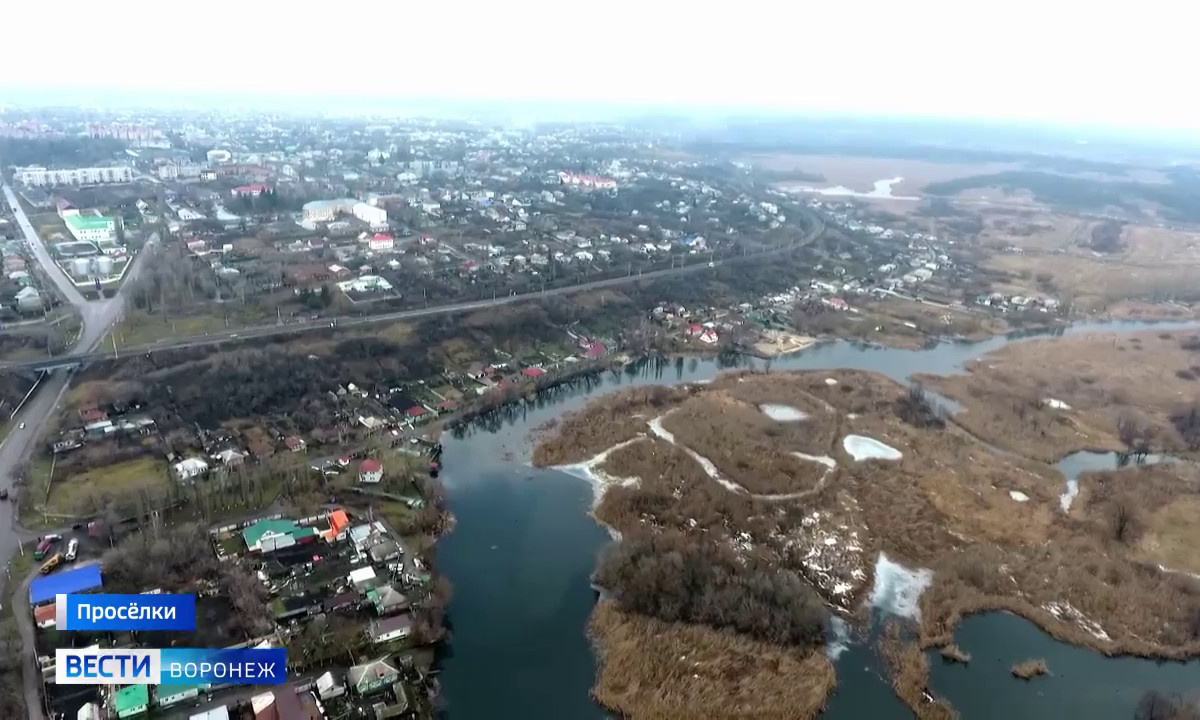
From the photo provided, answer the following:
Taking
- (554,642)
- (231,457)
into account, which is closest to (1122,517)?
(554,642)

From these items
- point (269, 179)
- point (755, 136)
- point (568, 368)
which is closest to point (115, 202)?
point (269, 179)

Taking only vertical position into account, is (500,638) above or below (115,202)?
below

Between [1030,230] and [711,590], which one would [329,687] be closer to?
[711,590]

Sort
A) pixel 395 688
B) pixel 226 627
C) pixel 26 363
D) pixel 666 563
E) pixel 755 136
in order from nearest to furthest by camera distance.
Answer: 1. pixel 395 688
2. pixel 226 627
3. pixel 666 563
4. pixel 26 363
5. pixel 755 136

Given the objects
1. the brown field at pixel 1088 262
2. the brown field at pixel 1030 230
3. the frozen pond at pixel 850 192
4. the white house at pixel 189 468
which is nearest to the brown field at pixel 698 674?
the white house at pixel 189 468

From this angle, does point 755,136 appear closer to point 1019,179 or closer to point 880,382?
point 1019,179
